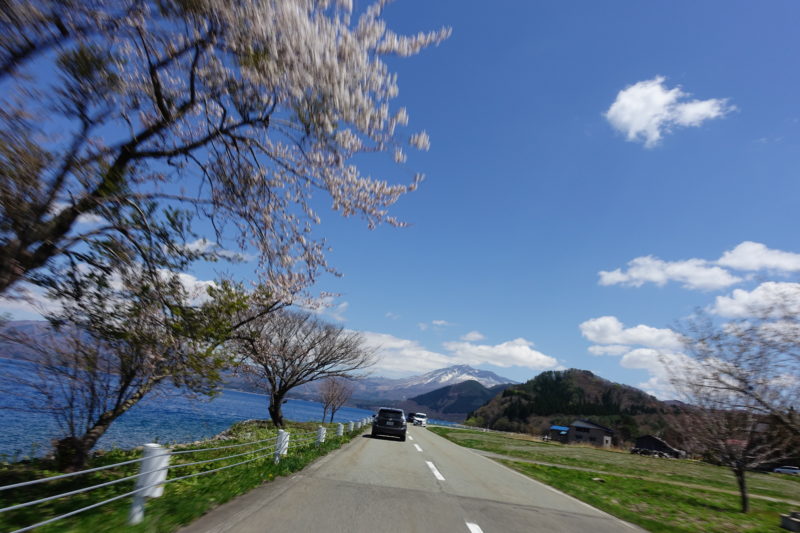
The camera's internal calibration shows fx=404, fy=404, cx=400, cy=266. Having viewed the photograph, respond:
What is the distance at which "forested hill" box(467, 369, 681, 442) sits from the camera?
10619 cm

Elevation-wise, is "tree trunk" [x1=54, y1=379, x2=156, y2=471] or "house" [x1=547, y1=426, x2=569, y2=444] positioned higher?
"tree trunk" [x1=54, y1=379, x2=156, y2=471]

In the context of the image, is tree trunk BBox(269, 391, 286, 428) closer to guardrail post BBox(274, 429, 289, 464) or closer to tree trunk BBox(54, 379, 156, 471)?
guardrail post BBox(274, 429, 289, 464)

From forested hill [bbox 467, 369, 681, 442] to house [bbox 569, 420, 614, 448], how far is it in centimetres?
651

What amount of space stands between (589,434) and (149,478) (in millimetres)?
101548

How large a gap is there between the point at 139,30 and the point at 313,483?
8.55m

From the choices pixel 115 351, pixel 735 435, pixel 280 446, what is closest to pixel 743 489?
pixel 735 435

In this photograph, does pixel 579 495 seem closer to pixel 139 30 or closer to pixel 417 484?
pixel 417 484

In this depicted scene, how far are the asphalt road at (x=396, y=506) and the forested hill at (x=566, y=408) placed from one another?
10296 cm

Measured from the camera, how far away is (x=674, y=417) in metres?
17.2

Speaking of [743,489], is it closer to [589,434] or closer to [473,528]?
[473,528]

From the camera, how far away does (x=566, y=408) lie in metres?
129

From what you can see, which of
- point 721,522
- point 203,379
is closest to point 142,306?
point 203,379

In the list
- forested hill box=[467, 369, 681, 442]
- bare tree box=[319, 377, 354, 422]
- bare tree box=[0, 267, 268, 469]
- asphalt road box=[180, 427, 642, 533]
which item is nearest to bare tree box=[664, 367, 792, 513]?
asphalt road box=[180, 427, 642, 533]

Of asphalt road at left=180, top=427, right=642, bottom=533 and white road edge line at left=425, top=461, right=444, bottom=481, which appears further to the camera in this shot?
white road edge line at left=425, top=461, right=444, bottom=481
